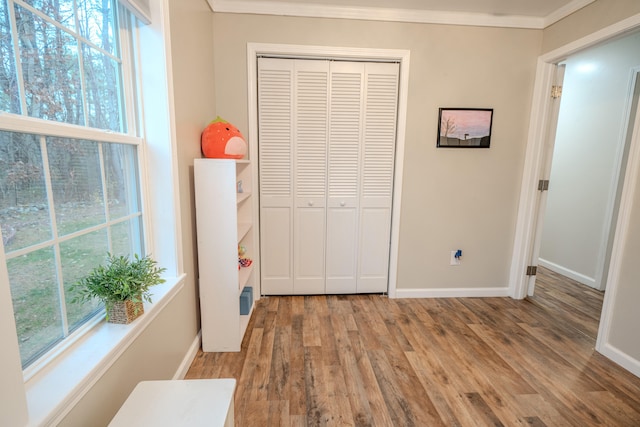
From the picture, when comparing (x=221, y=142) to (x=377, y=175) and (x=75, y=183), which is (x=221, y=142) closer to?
(x=75, y=183)

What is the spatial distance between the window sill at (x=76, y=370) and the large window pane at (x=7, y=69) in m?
0.80

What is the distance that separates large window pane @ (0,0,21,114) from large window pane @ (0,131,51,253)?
9 cm

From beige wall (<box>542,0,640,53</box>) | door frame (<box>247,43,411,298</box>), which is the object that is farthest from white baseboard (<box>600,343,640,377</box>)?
beige wall (<box>542,0,640,53</box>)

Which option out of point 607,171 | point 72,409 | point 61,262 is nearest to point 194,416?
point 72,409

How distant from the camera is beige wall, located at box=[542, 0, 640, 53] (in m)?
1.93

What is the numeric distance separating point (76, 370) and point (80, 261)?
0.39 m

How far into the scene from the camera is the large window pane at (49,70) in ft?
2.92

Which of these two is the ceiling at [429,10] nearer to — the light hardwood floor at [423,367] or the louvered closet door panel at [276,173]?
the louvered closet door panel at [276,173]

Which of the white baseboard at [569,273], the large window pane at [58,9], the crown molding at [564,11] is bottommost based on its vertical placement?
the white baseboard at [569,273]

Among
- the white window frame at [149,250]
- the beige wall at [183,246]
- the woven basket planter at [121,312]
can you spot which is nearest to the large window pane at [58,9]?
the white window frame at [149,250]

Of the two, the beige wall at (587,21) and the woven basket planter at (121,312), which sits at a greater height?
the beige wall at (587,21)

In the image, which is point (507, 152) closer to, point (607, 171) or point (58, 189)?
point (607, 171)

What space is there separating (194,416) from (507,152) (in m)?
2.99

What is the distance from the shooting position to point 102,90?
48.8 inches
